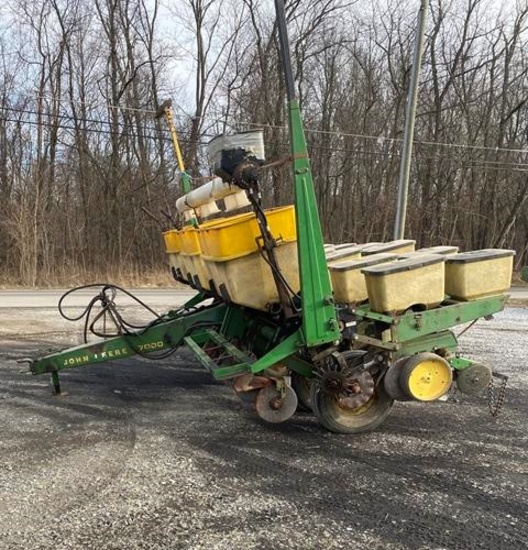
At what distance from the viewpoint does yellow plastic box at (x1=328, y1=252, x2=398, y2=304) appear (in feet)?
14.6

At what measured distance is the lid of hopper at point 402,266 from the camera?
13.3 feet

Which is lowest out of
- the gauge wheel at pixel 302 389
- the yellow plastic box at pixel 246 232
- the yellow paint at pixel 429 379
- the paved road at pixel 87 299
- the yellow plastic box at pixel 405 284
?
the gauge wheel at pixel 302 389

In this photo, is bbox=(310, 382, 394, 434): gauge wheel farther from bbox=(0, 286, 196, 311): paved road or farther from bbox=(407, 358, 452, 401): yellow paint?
bbox=(0, 286, 196, 311): paved road

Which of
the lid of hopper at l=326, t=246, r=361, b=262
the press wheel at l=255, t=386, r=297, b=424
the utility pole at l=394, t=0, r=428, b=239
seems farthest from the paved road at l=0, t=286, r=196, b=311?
the press wheel at l=255, t=386, r=297, b=424

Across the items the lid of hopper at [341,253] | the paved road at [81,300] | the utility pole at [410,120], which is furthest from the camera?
the paved road at [81,300]

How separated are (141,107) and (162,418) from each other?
2325cm

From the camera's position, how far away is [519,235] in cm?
2970

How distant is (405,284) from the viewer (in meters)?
4.11

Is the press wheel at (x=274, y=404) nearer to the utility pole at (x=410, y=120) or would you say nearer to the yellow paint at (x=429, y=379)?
the yellow paint at (x=429, y=379)

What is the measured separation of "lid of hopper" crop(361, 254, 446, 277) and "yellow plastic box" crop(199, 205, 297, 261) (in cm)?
66

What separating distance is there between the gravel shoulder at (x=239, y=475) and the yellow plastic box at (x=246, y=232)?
56.9 inches

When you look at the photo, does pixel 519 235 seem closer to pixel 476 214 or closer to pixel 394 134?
pixel 476 214

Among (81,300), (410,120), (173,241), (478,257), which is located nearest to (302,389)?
(478,257)

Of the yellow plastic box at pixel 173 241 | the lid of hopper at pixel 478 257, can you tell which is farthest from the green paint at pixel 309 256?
the yellow plastic box at pixel 173 241
